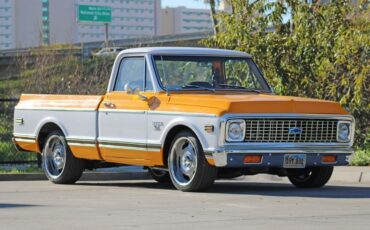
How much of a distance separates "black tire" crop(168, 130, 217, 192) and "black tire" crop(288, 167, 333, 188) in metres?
1.74

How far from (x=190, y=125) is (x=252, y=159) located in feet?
2.93

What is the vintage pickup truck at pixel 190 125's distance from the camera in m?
12.0

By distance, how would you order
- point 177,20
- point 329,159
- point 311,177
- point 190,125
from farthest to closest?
point 177,20
point 311,177
point 329,159
point 190,125

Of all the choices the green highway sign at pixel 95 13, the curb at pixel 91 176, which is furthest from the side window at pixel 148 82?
the green highway sign at pixel 95 13

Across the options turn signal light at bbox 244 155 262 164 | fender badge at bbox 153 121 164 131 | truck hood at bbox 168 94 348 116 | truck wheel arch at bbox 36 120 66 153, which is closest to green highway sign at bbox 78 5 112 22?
truck wheel arch at bbox 36 120 66 153

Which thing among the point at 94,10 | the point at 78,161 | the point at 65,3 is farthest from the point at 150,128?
the point at 65,3

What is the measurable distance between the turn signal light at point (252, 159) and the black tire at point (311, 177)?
1.53 meters

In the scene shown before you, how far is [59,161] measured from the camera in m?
14.5

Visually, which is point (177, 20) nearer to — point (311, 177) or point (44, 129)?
point (44, 129)

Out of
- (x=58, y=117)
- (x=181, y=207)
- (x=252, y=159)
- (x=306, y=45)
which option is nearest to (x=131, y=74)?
(x=58, y=117)

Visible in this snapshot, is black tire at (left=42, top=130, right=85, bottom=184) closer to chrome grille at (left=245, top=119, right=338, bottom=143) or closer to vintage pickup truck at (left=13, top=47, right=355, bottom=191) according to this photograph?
vintage pickup truck at (left=13, top=47, right=355, bottom=191)

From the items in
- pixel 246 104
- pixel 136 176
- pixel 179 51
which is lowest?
pixel 136 176

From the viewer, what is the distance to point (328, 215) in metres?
9.85

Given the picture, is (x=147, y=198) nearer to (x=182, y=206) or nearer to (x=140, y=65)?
(x=182, y=206)
